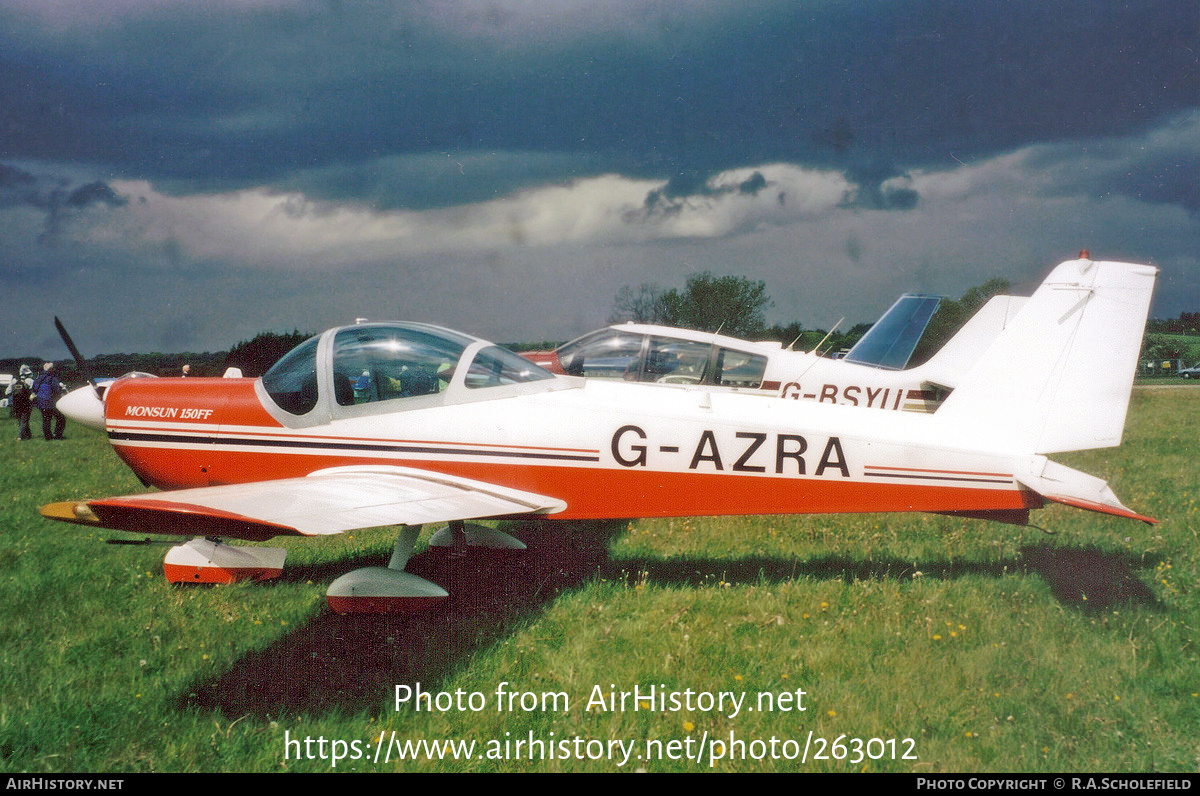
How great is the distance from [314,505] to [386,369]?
1321 millimetres

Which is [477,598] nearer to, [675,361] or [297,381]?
[297,381]

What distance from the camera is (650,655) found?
150 inches

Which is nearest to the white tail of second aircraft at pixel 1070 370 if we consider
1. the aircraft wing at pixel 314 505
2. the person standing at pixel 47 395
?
the aircraft wing at pixel 314 505

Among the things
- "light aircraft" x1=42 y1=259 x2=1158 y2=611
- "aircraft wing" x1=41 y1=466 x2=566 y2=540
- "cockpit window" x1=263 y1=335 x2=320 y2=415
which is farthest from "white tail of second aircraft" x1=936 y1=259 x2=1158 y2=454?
"cockpit window" x1=263 y1=335 x2=320 y2=415

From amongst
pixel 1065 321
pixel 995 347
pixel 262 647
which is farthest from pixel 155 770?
pixel 1065 321

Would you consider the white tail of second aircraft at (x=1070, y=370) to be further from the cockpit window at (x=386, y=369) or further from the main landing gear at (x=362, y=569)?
the main landing gear at (x=362, y=569)

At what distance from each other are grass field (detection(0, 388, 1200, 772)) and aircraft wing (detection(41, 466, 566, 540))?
0.80 metres

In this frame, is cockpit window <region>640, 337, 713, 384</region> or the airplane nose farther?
cockpit window <region>640, 337, 713, 384</region>

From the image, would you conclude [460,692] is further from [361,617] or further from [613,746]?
[361,617]

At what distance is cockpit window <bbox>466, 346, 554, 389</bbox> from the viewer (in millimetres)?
4762

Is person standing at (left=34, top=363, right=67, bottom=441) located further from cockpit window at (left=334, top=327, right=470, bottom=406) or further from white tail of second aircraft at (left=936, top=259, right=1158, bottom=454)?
white tail of second aircraft at (left=936, top=259, right=1158, bottom=454)

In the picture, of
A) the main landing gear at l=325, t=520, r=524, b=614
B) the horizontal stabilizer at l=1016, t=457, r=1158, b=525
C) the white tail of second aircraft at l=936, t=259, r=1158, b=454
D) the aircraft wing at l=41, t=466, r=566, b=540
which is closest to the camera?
the aircraft wing at l=41, t=466, r=566, b=540

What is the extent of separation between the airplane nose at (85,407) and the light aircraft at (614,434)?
3.27 feet

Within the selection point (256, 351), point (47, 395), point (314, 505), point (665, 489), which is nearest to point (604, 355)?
point (665, 489)
